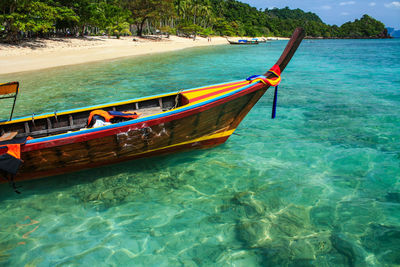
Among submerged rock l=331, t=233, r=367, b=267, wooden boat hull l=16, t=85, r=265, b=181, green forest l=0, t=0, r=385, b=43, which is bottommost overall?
submerged rock l=331, t=233, r=367, b=267

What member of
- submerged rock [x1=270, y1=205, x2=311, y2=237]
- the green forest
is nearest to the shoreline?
the green forest

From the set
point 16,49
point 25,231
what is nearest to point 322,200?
point 25,231

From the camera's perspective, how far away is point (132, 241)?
4.24 metres

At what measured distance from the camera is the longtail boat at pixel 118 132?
5.14m

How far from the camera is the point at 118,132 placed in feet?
17.6

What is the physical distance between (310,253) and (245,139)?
4.39 meters

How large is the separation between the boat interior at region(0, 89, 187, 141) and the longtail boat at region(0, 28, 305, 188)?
19 millimetres

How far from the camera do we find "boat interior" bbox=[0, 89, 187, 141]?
6.45 meters

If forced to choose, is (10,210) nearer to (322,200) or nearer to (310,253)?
(310,253)

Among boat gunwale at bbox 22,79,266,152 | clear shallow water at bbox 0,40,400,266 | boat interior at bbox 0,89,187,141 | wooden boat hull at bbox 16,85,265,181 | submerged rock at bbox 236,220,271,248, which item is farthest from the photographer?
boat interior at bbox 0,89,187,141

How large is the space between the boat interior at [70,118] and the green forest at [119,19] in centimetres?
2469

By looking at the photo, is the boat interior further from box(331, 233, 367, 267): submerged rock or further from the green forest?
the green forest

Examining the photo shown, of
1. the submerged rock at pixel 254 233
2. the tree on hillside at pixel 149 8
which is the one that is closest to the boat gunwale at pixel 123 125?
the submerged rock at pixel 254 233

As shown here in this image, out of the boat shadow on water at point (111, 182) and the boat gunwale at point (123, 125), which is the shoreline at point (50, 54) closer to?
the boat shadow on water at point (111, 182)
